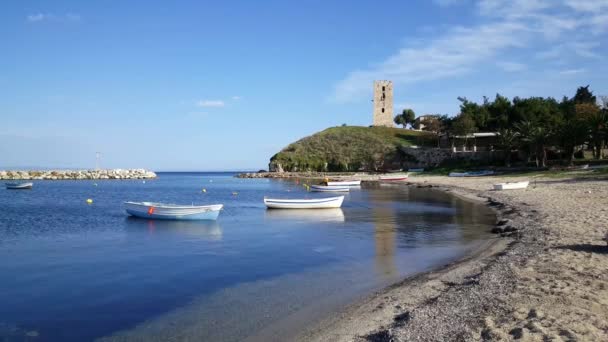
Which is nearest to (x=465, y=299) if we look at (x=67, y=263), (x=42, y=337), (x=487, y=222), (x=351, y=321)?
(x=351, y=321)

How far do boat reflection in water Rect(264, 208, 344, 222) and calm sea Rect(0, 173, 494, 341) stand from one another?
569mm

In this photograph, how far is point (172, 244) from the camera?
22.1 meters

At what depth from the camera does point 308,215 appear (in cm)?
3409

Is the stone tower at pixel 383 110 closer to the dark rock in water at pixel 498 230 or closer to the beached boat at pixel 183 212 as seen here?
the beached boat at pixel 183 212

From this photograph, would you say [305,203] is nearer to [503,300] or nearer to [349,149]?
[503,300]

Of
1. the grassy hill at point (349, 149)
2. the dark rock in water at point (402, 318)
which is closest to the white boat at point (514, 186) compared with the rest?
the dark rock in water at point (402, 318)

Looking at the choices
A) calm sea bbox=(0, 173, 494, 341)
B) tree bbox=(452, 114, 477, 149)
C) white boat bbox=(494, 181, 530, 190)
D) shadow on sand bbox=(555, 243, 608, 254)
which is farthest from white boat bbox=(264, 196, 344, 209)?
tree bbox=(452, 114, 477, 149)

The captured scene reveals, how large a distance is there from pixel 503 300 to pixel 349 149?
104 meters

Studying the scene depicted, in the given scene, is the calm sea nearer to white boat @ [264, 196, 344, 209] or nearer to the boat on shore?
white boat @ [264, 196, 344, 209]

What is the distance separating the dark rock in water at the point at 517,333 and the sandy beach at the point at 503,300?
0.02 metres

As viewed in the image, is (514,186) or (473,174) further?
(473,174)

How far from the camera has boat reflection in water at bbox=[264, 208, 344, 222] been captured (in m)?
31.6

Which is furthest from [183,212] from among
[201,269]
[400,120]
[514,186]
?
[400,120]

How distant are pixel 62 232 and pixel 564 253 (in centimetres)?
2490
